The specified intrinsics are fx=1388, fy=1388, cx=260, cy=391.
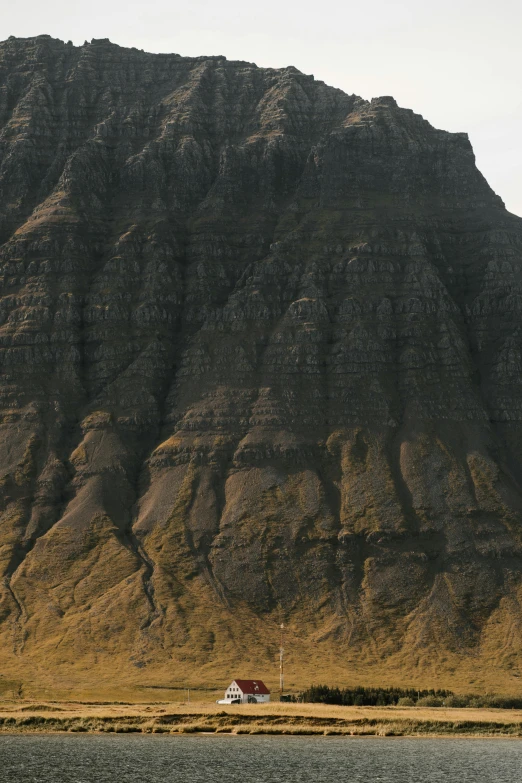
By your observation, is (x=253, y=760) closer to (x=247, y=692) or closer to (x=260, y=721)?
(x=260, y=721)

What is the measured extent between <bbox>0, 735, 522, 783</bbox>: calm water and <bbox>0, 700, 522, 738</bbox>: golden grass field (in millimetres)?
6336

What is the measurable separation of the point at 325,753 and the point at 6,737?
3711 cm

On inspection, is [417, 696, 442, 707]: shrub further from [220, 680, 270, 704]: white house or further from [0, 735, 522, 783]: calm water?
[0, 735, 522, 783]: calm water

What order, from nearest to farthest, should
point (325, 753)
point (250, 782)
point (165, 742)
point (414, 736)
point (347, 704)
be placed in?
point (250, 782), point (325, 753), point (165, 742), point (414, 736), point (347, 704)

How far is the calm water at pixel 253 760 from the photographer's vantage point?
388 ft

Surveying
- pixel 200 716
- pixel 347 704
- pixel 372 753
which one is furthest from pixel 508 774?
pixel 347 704

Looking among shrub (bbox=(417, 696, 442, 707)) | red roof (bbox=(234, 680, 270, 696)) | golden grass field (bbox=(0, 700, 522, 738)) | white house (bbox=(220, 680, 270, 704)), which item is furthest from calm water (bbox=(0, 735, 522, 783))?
shrub (bbox=(417, 696, 442, 707))

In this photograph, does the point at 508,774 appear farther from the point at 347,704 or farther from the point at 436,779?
the point at 347,704

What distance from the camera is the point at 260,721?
164250 mm

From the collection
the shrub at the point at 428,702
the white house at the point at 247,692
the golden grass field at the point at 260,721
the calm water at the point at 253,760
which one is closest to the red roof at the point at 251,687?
the white house at the point at 247,692

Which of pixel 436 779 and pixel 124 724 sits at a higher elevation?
pixel 124 724

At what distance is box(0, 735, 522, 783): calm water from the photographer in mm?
118125

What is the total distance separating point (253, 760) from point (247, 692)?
6190 cm

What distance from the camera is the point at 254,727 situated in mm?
161125
